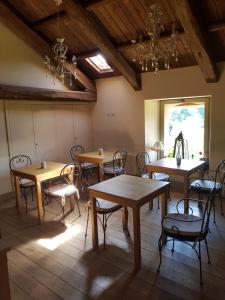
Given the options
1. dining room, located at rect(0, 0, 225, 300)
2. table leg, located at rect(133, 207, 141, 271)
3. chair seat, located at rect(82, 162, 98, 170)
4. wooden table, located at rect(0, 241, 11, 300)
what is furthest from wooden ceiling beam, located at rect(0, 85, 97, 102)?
wooden table, located at rect(0, 241, 11, 300)

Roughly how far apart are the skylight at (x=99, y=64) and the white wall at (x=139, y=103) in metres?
0.27

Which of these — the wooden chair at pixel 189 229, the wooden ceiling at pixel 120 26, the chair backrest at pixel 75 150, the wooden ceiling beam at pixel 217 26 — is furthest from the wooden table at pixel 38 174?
the wooden ceiling beam at pixel 217 26

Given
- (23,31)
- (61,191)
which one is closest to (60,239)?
(61,191)

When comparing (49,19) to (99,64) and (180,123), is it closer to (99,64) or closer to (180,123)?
(99,64)

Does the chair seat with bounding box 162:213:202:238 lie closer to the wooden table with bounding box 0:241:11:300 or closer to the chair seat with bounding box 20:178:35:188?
the wooden table with bounding box 0:241:11:300

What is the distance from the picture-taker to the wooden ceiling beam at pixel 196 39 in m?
3.14

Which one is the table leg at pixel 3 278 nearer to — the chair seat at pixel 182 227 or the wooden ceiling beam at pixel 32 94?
the chair seat at pixel 182 227

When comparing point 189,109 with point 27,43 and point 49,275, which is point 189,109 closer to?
point 27,43

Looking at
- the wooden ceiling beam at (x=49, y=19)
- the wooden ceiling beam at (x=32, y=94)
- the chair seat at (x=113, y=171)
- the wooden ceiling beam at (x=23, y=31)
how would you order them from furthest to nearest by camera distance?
the chair seat at (x=113, y=171) → the wooden ceiling beam at (x=23, y=31) → the wooden ceiling beam at (x=32, y=94) → the wooden ceiling beam at (x=49, y=19)

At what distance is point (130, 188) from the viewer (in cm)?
291

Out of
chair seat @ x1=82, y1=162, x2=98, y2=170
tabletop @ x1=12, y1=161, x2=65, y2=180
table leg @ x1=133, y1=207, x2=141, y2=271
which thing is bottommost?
table leg @ x1=133, y1=207, x2=141, y2=271

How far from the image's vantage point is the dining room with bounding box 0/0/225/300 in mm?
2537

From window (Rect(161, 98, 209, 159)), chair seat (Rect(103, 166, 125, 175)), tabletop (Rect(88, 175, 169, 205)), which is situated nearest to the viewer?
tabletop (Rect(88, 175, 169, 205))

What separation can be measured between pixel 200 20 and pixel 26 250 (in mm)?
3967
